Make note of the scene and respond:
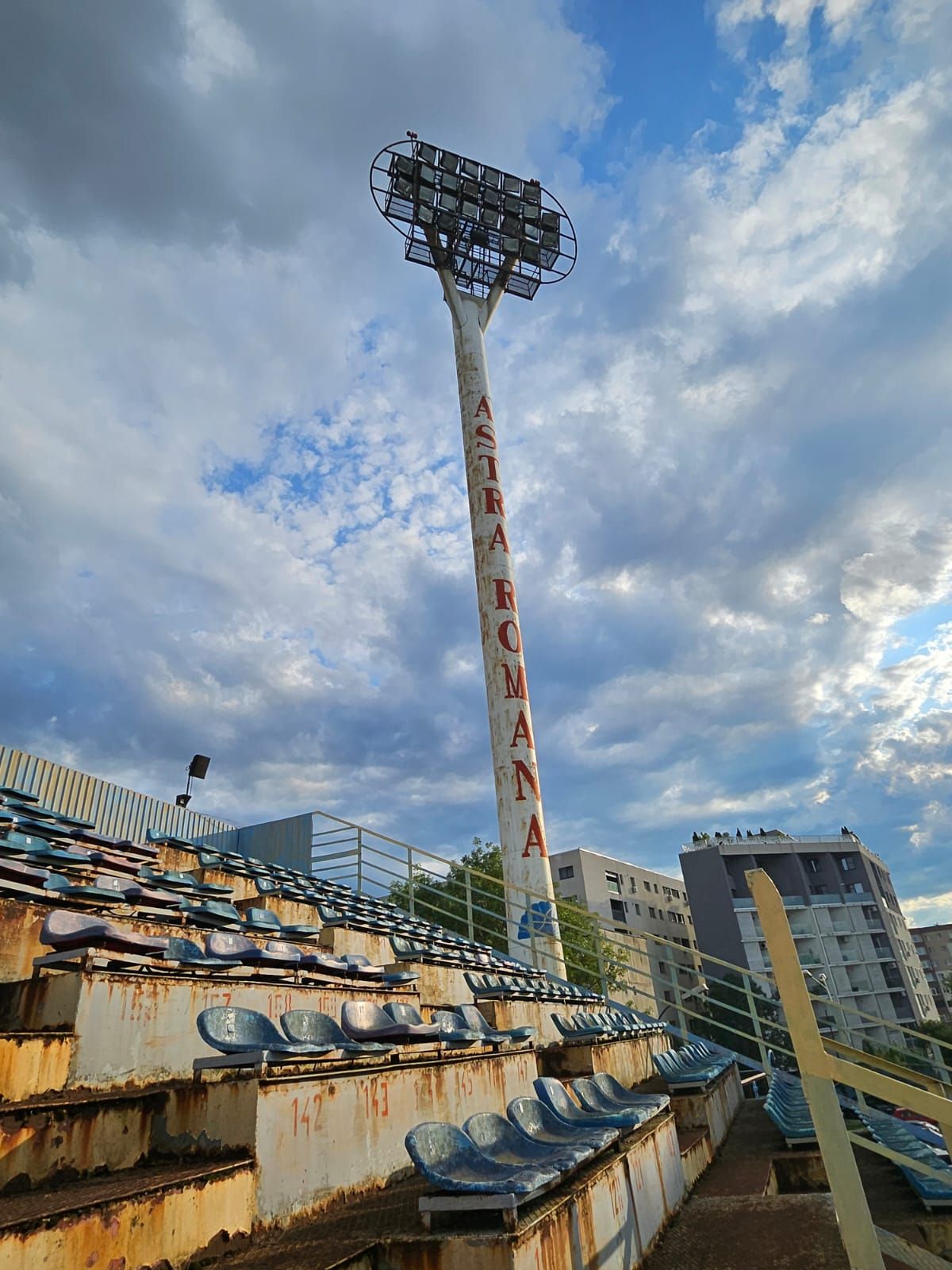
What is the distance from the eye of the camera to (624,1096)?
16.4ft

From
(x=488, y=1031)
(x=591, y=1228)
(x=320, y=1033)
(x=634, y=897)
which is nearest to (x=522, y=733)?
(x=488, y=1031)

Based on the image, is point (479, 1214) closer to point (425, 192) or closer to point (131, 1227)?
point (131, 1227)

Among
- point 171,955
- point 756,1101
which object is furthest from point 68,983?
point 756,1101

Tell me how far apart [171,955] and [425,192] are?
2404cm

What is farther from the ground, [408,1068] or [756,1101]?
[408,1068]

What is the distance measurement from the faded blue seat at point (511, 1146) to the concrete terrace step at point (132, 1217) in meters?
0.96

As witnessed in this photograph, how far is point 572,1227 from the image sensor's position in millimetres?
2744

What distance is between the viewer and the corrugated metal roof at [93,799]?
440 inches

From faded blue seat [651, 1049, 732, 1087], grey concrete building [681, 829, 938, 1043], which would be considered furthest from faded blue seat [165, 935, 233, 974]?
grey concrete building [681, 829, 938, 1043]

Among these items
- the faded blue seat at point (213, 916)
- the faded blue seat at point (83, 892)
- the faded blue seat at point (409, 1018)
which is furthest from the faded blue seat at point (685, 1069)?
the faded blue seat at point (83, 892)

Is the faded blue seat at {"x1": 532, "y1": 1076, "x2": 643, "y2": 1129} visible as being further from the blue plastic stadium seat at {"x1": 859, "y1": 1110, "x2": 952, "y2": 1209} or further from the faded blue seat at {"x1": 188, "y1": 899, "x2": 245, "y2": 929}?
the faded blue seat at {"x1": 188, "y1": 899, "x2": 245, "y2": 929}

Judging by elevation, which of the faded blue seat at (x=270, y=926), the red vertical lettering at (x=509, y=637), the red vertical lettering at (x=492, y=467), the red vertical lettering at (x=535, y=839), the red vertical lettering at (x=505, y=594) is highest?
the red vertical lettering at (x=492, y=467)

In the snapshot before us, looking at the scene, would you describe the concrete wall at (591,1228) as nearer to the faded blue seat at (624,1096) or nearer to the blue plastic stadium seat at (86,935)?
the faded blue seat at (624,1096)

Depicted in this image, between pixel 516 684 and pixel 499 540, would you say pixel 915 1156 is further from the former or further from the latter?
pixel 499 540
